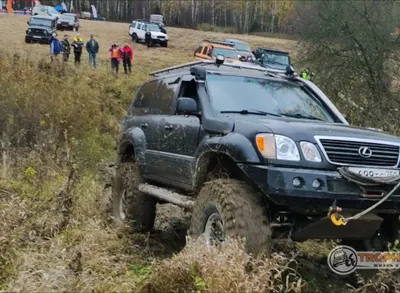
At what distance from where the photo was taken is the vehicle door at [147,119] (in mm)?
6902

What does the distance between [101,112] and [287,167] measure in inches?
472

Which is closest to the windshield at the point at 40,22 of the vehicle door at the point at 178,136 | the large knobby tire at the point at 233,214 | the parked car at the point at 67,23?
the parked car at the point at 67,23

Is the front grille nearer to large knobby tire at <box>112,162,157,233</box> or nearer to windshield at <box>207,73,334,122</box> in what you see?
windshield at <box>207,73,334,122</box>

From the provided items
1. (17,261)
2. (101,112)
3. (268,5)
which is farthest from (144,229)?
(268,5)

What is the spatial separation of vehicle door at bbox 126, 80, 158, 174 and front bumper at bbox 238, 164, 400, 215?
2.33 m

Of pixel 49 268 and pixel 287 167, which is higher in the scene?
pixel 287 167

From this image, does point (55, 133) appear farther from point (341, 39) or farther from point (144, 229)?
point (341, 39)

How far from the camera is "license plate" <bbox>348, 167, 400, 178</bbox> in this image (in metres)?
4.75

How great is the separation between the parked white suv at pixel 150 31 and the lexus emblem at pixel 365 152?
1382 inches

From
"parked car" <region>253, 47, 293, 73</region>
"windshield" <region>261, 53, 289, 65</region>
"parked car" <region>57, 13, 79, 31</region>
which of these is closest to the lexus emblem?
"parked car" <region>253, 47, 293, 73</region>

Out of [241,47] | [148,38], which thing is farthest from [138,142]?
[148,38]

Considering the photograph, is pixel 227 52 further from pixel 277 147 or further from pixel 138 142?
pixel 277 147

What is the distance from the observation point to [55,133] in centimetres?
1202

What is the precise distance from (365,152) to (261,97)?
5.00 ft
